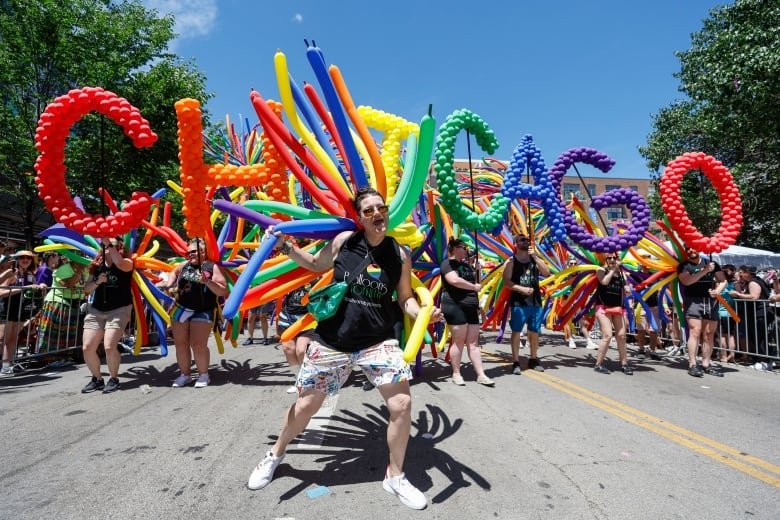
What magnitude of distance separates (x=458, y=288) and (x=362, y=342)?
2682mm

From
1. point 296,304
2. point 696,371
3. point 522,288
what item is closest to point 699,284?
point 696,371

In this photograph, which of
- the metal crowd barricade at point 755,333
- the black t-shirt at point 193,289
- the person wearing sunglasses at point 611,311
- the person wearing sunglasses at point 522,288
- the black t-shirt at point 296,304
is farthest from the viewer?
the metal crowd barricade at point 755,333

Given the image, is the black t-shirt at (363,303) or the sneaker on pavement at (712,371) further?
the sneaker on pavement at (712,371)

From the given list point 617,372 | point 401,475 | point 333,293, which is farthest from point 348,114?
point 617,372

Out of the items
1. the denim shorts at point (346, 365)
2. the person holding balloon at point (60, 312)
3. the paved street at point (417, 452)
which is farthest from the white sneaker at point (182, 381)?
the denim shorts at point (346, 365)

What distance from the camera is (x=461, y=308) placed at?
496 centimetres

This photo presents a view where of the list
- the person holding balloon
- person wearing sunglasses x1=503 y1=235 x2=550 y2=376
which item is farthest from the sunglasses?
the person holding balloon

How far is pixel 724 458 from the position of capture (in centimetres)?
281

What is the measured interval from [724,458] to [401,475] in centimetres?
223

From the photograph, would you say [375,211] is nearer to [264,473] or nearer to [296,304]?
[264,473]

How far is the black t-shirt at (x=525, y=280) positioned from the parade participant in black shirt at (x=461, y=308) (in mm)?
956

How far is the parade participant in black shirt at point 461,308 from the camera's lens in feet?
16.2

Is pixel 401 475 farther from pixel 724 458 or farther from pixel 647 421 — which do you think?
pixel 647 421

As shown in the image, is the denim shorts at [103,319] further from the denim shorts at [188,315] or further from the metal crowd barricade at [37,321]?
the metal crowd barricade at [37,321]
